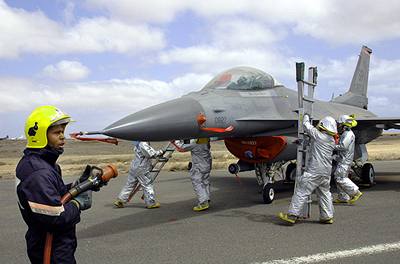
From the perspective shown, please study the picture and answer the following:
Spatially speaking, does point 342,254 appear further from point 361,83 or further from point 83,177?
point 361,83

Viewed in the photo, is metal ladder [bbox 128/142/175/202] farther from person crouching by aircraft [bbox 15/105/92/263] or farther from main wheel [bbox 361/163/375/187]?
main wheel [bbox 361/163/375/187]

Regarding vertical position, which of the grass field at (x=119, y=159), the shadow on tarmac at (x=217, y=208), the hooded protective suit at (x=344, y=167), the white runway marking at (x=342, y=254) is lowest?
the grass field at (x=119, y=159)

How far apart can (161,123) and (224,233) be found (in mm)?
2080

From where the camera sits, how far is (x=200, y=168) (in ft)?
28.3

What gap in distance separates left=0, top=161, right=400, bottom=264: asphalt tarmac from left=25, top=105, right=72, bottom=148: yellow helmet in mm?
2562

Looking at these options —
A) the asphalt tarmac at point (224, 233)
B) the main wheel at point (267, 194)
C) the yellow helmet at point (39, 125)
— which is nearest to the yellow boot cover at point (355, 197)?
the asphalt tarmac at point (224, 233)

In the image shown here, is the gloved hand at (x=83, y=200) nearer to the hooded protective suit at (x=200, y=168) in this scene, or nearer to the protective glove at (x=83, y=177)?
the protective glove at (x=83, y=177)

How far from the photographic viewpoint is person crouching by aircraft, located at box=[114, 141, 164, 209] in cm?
900

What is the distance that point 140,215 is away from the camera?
8.24 m

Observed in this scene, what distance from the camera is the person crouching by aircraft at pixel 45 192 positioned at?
9.11 ft

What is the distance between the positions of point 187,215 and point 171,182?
6.35 metres

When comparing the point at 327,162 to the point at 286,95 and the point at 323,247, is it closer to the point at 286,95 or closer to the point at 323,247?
the point at 323,247

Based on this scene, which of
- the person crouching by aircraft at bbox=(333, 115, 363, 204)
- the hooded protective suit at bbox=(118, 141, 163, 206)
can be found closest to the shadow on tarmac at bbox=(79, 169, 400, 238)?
the hooded protective suit at bbox=(118, 141, 163, 206)

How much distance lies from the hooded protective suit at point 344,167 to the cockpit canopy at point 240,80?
2198mm
